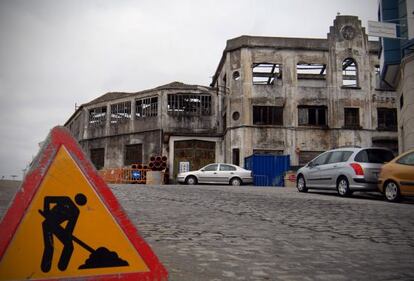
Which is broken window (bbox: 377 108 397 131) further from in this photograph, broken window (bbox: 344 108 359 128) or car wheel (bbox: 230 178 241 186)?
car wheel (bbox: 230 178 241 186)

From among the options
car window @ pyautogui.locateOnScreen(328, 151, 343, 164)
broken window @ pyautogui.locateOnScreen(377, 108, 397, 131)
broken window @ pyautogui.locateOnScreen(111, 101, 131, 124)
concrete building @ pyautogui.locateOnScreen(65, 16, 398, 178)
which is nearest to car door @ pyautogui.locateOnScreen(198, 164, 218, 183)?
concrete building @ pyautogui.locateOnScreen(65, 16, 398, 178)

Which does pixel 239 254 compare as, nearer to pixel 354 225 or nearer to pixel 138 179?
pixel 354 225

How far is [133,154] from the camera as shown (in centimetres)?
3347

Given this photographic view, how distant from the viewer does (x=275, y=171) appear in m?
25.8

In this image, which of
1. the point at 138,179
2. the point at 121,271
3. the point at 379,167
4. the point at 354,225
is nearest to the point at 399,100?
the point at 379,167

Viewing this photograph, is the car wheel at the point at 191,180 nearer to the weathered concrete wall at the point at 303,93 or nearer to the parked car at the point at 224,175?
the parked car at the point at 224,175

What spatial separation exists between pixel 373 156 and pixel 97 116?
28565mm

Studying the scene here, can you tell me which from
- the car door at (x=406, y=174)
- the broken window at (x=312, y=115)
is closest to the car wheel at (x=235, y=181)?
the broken window at (x=312, y=115)

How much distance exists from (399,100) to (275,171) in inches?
363

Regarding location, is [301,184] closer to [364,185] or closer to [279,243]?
[364,185]

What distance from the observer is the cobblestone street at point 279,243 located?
3498 millimetres

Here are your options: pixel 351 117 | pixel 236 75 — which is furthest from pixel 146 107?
pixel 351 117

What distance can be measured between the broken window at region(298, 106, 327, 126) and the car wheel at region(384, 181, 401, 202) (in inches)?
735

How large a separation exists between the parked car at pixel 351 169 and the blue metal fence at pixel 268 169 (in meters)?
11.3
